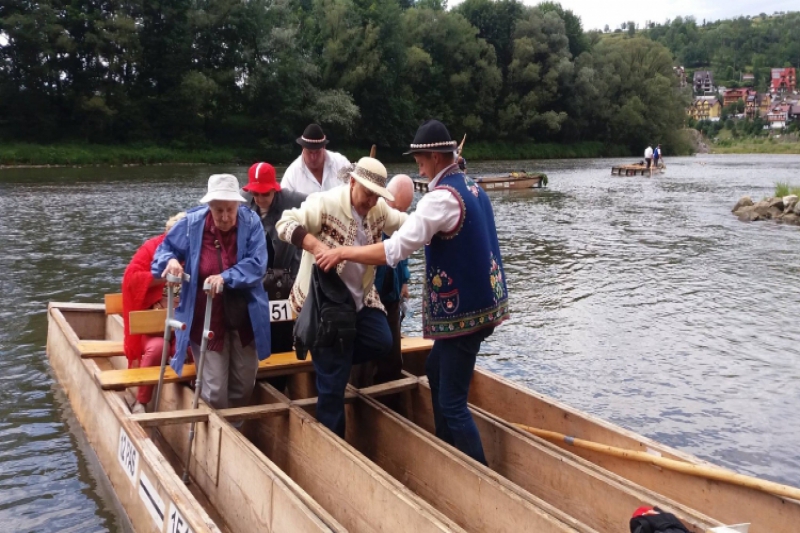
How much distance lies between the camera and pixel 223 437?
4750mm

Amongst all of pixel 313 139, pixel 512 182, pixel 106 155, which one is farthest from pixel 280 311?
pixel 106 155

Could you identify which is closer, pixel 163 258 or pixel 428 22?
pixel 163 258

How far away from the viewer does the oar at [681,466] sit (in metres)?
3.84

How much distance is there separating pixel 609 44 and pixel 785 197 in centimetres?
6811

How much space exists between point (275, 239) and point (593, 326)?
651cm

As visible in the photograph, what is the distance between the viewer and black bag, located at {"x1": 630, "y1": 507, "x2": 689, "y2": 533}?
3.25 meters

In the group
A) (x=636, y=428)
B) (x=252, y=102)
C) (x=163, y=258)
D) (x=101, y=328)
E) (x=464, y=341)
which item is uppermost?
(x=252, y=102)

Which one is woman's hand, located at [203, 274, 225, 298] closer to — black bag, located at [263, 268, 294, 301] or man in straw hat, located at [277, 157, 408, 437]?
man in straw hat, located at [277, 157, 408, 437]

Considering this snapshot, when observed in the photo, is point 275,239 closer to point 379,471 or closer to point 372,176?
point 372,176

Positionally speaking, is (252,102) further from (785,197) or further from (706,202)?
(785,197)

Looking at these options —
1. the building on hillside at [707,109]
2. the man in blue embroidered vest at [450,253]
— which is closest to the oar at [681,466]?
the man in blue embroidered vest at [450,253]

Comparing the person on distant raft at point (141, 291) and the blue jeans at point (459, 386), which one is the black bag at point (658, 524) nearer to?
the blue jeans at point (459, 386)

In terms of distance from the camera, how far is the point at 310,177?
6719 mm

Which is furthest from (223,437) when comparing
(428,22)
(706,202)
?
(428,22)
